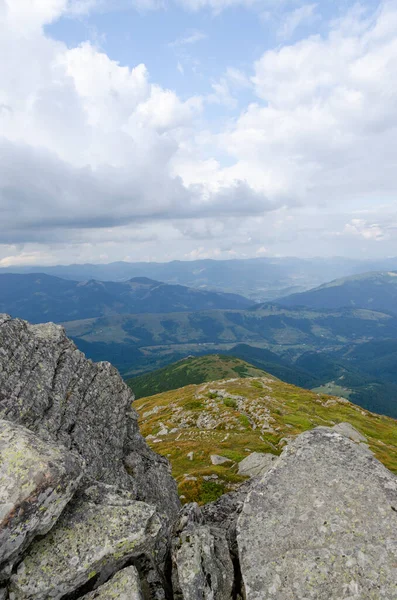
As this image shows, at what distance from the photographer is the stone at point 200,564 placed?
12.1 m

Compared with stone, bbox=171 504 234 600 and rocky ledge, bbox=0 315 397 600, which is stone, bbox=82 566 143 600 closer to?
rocky ledge, bbox=0 315 397 600

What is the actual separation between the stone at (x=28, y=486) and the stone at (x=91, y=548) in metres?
0.71

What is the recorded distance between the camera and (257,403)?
313 feet

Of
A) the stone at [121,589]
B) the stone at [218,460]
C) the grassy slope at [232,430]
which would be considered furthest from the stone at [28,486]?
the stone at [218,460]

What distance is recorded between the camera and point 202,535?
1395cm

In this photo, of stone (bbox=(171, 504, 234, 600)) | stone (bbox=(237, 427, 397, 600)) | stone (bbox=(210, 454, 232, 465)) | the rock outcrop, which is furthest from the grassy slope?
stone (bbox=(237, 427, 397, 600))

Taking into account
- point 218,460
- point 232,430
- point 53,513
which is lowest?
point 232,430

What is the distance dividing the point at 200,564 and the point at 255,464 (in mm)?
34589

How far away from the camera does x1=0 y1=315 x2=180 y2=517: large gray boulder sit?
19812mm

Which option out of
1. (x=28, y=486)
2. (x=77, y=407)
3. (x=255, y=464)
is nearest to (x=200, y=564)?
(x=28, y=486)

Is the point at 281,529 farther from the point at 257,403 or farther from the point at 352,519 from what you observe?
the point at 257,403

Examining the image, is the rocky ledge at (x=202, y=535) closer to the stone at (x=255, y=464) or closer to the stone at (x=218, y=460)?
the stone at (x=255, y=464)

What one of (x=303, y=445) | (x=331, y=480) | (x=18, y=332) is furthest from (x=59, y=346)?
(x=331, y=480)

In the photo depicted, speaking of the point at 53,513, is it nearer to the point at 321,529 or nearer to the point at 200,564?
the point at 200,564
